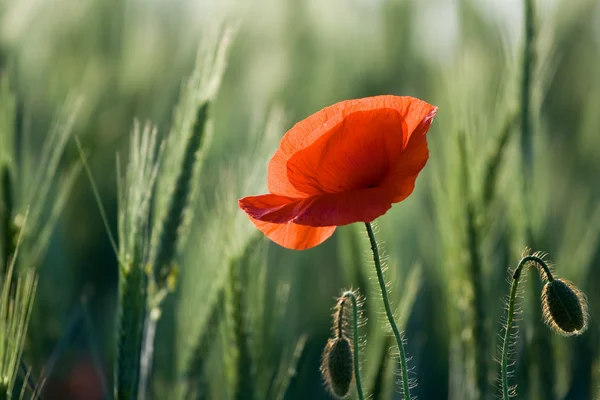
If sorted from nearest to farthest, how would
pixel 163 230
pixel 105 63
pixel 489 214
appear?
1. pixel 163 230
2. pixel 489 214
3. pixel 105 63

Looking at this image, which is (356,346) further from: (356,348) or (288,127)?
(288,127)

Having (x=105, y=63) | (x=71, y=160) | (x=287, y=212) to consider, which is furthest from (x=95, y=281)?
(x=287, y=212)

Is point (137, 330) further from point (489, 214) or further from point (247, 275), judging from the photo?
point (489, 214)

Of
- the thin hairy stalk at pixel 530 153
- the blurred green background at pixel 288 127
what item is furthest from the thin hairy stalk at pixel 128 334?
the thin hairy stalk at pixel 530 153

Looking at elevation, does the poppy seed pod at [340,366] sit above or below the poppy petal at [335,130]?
below

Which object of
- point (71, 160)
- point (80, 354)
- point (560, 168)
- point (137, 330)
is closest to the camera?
point (137, 330)

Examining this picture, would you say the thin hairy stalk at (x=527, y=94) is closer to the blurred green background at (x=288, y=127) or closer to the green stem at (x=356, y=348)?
the blurred green background at (x=288, y=127)

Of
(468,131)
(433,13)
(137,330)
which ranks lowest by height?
(137,330)

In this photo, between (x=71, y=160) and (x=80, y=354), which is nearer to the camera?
(x=71, y=160)

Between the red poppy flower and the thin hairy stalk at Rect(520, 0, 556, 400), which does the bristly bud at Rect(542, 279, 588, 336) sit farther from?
the thin hairy stalk at Rect(520, 0, 556, 400)
